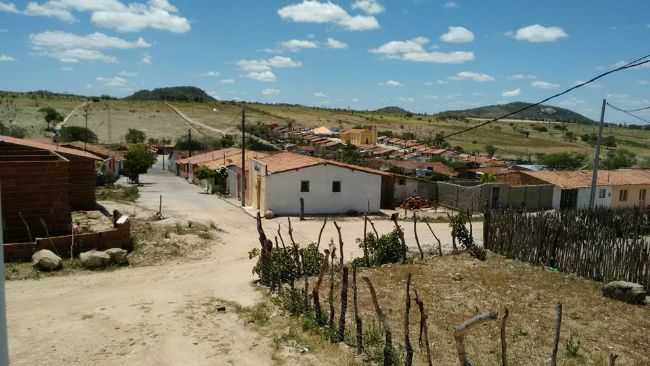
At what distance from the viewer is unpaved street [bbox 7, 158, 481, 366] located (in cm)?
950

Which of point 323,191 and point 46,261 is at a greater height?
point 323,191

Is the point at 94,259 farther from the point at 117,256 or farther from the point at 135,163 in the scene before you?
the point at 135,163

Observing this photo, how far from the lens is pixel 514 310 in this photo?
12.6 metres

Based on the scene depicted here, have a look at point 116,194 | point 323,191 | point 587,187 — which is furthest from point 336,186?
point 587,187

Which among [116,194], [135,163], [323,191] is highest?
[323,191]

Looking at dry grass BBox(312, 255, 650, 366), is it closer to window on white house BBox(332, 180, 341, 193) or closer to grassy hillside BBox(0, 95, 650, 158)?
window on white house BBox(332, 180, 341, 193)

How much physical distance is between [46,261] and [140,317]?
5685mm

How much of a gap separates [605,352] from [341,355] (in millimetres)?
5056

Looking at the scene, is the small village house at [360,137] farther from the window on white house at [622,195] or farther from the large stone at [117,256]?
the large stone at [117,256]

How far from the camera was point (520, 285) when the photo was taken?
1477 cm

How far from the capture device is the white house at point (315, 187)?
97.7 ft

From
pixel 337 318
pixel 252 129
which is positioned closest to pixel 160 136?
pixel 252 129

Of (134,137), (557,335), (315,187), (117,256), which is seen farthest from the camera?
(134,137)

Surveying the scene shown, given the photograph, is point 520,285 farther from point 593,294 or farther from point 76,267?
point 76,267
